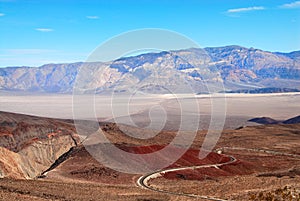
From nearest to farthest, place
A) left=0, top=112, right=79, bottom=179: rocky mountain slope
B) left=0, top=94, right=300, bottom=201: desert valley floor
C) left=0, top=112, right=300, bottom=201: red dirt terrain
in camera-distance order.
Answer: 1. left=0, top=94, right=300, bottom=201: desert valley floor
2. left=0, top=112, right=300, bottom=201: red dirt terrain
3. left=0, top=112, right=79, bottom=179: rocky mountain slope

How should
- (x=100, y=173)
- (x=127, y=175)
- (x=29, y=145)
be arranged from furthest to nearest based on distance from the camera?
(x=29, y=145), (x=127, y=175), (x=100, y=173)

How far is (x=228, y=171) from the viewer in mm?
70188

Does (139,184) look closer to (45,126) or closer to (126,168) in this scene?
(126,168)

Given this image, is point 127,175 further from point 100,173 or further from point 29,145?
point 29,145

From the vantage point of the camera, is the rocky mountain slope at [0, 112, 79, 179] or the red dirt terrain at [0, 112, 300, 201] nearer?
the red dirt terrain at [0, 112, 300, 201]

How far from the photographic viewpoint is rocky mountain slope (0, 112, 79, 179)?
62062 millimetres

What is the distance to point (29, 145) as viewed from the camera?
7119 cm

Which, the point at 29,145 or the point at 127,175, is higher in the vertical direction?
the point at 29,145

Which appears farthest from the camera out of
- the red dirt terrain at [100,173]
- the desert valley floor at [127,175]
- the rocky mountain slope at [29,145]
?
the rocky mountain slope at [29,145]

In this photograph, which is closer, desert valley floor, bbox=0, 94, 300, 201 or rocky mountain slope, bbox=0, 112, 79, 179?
desert valley floor, bbox=0, 94, 300, 201

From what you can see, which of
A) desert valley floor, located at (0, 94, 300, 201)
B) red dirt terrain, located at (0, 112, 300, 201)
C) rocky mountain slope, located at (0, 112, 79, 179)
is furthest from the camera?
rocky mountain slope, located at (0, 112, 79, 179)

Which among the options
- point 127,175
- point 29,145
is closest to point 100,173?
point 127,175

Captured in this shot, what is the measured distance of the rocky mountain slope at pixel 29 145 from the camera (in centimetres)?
6206

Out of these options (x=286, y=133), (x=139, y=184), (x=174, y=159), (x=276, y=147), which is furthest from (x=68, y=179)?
(x=286, y=133)
